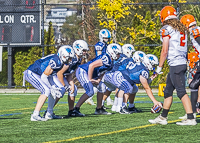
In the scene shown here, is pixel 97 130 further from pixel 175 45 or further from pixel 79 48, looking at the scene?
pixel 79 48

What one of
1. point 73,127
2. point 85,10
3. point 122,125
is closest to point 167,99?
point 122,125

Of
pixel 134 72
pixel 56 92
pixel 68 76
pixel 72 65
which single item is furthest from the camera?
pixel 134 72

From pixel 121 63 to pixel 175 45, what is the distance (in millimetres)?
3073

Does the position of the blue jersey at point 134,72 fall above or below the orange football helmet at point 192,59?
below

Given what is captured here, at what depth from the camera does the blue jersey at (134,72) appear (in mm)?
9569

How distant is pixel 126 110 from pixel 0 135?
3742 mm

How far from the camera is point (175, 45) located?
7.27 metres

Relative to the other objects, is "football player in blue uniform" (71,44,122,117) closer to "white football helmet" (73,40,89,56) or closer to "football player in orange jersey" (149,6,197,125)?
"white football helmet" (73,40,89,56)

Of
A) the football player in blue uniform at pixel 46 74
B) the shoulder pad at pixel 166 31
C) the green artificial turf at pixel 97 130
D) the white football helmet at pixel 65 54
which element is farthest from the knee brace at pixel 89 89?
the shoulder pad at pixel 166 31

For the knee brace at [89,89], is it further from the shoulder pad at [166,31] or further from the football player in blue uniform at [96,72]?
the shoulder pad at [166,31]

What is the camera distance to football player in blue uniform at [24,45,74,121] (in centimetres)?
816

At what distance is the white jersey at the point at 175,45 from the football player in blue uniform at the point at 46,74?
1.91m

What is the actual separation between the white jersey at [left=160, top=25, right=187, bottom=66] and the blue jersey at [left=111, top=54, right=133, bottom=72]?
2892 mm

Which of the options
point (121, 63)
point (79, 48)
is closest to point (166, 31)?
point (79, 48)
